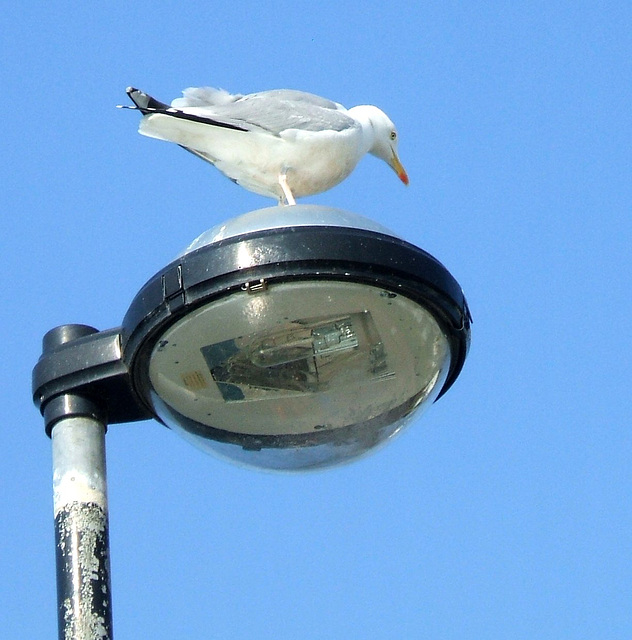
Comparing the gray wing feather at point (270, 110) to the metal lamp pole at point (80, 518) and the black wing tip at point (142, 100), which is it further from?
the metal lamp pole at point (80, 518)

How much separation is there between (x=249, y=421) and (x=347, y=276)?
49 cm

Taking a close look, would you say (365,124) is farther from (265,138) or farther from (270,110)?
(265,138)

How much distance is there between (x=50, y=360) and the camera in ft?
9.61

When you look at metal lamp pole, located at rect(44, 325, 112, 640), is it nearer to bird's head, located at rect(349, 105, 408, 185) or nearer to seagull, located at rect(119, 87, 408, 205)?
seagull, located at rect(119, 87, 408, 205)

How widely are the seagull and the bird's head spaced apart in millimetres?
521

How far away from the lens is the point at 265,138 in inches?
166

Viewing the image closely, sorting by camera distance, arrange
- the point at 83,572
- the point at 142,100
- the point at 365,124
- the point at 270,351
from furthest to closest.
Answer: the point at 365,124
the point at 142,100
the point at 270,351
the point at 83,572

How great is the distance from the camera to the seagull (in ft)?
13.7

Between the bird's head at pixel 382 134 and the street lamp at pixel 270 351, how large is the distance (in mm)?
2152

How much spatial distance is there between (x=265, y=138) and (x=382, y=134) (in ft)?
4.47

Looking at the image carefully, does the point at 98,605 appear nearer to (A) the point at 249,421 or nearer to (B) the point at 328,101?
(A) the point at 249,421

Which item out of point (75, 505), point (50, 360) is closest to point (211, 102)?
point (50, 360)

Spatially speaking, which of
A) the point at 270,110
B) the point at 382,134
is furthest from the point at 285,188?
the point at 382,134

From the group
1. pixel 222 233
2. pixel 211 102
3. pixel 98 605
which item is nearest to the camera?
pixel 98 605
